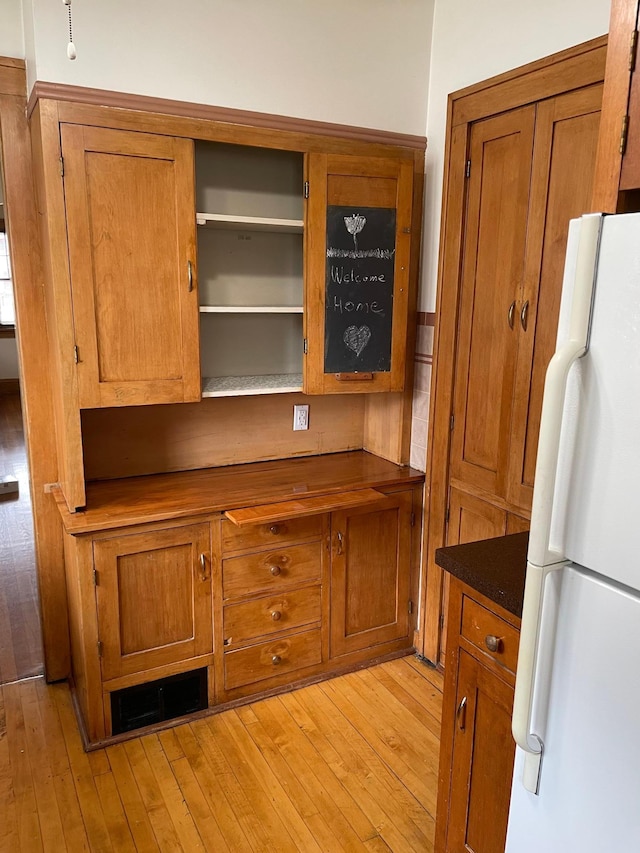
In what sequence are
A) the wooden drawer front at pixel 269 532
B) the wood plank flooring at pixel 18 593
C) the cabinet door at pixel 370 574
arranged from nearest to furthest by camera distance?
the wooden drawer front at pixel 269 532
the cabinet door at pixel 370 574
the wood plank flooring at pixel 18 593

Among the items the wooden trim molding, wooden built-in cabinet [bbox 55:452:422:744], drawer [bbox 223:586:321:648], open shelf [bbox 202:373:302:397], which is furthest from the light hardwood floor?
the wooden trim molding

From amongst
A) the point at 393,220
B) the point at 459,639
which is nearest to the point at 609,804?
the point at 459,639

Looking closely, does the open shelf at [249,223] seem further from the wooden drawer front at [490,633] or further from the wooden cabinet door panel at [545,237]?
the wooden drawer front at [490,633]

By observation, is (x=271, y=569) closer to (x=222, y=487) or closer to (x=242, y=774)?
(x=222, y=487)

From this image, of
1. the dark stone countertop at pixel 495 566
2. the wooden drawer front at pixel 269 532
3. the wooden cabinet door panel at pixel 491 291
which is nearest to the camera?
the dark stone countertop at pixel 495 566

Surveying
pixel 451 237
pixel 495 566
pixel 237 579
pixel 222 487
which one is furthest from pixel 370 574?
pixel 451 237

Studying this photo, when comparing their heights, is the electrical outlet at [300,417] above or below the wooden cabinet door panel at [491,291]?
below

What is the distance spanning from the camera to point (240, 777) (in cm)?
212

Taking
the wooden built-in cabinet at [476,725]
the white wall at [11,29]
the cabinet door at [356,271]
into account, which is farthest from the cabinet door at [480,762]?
the white wall at [11,29]

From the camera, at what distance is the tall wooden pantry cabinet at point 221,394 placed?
2.09m

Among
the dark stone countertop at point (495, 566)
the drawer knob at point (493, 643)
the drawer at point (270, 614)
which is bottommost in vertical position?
the drawer at point (270, 614)

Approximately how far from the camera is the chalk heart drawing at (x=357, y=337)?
2.47 metres

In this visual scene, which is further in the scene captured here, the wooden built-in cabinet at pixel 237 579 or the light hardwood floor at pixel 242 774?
the wooden built-in cabinet at pixel 237 579

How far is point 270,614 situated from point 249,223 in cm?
150
